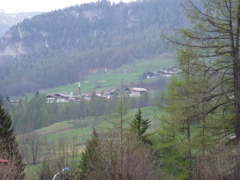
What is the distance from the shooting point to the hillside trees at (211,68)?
1293 cm

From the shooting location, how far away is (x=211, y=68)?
43.3 feet

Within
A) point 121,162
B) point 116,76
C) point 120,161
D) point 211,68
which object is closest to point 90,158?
point 120,161

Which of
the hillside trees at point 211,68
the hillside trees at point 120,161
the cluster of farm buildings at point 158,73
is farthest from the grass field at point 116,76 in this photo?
the hillside trees at point 211,68

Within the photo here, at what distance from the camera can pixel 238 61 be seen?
1266 centimetres

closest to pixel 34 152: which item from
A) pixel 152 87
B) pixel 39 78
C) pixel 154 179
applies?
pixel 154 179

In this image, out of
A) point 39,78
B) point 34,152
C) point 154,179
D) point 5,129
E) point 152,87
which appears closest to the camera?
point 154,179

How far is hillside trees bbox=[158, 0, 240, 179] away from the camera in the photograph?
12930 mm

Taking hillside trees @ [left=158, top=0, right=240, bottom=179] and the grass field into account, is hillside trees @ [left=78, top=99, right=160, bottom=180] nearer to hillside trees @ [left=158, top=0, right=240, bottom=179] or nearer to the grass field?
hillside trees @ [left=158, top=0, right=240, bottom=179]

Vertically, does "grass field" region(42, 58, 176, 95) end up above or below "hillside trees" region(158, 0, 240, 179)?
below

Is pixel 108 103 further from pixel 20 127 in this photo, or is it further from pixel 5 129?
pixel 5 129

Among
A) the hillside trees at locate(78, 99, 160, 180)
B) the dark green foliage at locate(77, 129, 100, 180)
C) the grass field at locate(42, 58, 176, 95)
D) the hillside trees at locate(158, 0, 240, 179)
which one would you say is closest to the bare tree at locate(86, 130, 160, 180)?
the hillside trees at locate(78, 99, 160, 180)

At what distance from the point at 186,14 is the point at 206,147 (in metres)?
4.78

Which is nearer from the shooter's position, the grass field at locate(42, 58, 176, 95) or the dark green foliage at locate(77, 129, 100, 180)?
the dark green foliage at locate(77, 129, 100, 180)

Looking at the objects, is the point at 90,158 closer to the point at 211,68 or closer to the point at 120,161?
the point at 120,161
